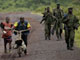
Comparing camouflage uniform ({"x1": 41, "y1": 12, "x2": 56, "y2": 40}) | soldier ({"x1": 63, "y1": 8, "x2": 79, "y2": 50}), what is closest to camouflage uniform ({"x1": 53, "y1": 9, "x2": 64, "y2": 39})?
camouflage uniform ({"x1": 41, "y1": 12, "x2": 56, "y2": 40})

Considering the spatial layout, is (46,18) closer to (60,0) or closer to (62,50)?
(62,50)

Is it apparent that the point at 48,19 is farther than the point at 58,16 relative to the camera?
Yes

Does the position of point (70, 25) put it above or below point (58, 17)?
below

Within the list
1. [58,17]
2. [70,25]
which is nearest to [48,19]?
[58,17]

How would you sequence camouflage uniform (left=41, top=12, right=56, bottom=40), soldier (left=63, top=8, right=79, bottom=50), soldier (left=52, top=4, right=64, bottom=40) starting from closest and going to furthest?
soldier (left=63, top=8, right=79, bottom=50)
soldier (left=52, top=4, right=64, bottom=40)
camouflage uniform (left=41, top=12, right=56, bottom=40)

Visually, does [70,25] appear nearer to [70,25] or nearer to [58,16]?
[70,25]

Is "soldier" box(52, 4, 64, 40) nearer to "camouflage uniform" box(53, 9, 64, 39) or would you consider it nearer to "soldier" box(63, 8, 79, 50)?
"camouflage uniform" box(53, 9, 64, 39)

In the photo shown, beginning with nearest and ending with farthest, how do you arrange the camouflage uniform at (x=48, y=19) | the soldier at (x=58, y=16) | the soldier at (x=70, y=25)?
the soldier at (x=70, y=25), the soldier at (x=58, y=16), the camouflage uniform at (x=48, y=19)

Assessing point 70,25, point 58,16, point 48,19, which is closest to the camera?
point 70,25

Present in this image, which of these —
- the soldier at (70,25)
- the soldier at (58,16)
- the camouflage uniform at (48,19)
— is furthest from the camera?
the camouflage uniform at (48,19)

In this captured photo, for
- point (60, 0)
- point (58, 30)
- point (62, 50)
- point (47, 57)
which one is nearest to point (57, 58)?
point (47, 57)

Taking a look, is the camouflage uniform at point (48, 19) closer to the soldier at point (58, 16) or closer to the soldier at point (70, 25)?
the soldier at point (58, 16)

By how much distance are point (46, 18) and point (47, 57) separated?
23.5 feet

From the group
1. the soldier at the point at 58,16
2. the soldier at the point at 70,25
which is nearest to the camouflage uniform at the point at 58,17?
the soldier at the point at 58,16
